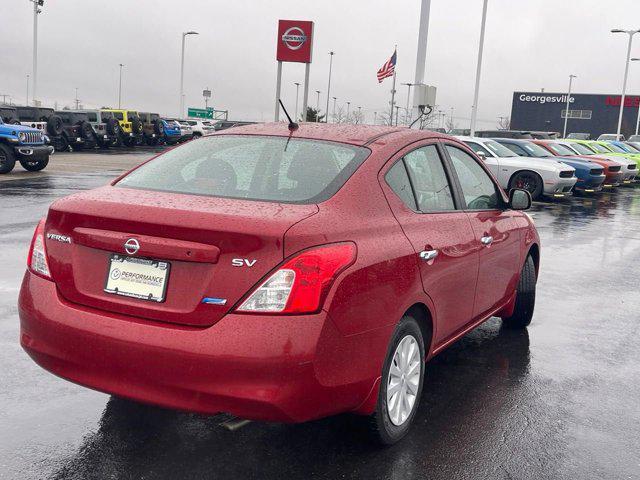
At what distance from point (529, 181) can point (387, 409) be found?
1657 centimetres

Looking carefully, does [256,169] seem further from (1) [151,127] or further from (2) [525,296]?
(1) [151,127]

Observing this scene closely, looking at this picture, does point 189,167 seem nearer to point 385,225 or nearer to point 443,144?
point 385,225

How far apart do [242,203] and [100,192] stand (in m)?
0.75

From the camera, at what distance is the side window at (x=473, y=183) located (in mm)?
4832

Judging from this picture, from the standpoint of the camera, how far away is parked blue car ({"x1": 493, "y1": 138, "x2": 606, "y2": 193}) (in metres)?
20.9

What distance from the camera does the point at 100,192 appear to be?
3551 mm

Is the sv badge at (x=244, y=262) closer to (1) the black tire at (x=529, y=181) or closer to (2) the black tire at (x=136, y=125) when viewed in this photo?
(1) the black tire at (x=529, y=181)

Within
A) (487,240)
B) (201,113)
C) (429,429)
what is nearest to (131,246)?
(429,429)

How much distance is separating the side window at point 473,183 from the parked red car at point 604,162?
1851 centimetres

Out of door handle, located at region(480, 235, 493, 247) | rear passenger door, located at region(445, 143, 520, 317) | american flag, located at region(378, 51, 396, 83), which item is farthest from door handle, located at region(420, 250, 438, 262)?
american flag, located at region(378, 51, 396, 83)

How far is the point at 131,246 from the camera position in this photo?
3.10 m

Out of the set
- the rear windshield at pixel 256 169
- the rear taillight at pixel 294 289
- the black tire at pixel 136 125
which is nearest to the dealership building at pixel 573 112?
the black tire at pixel 136 125

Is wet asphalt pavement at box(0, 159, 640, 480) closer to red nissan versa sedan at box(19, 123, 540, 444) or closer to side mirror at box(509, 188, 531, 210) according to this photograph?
red nissan versa sedan at box(19, 123, 540, 444)

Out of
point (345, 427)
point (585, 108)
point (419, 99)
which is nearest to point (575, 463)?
point (345, 427)
